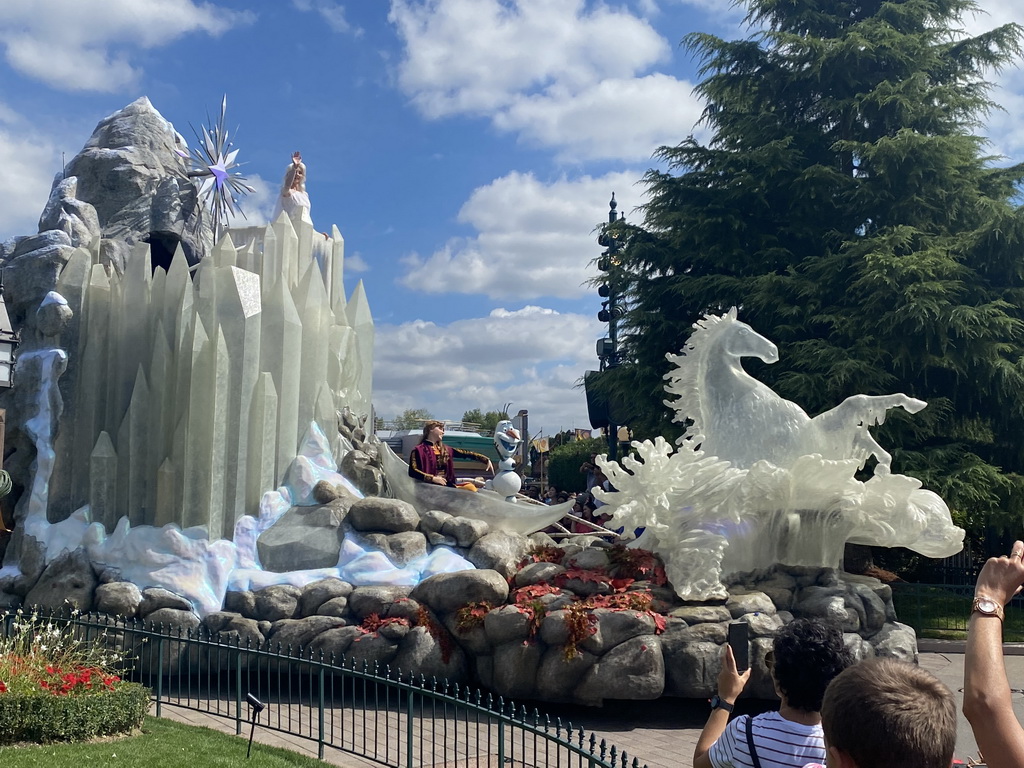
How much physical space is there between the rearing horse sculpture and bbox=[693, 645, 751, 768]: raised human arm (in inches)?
305

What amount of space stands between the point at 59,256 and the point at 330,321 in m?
3.81

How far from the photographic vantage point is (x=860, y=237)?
56.3 ft

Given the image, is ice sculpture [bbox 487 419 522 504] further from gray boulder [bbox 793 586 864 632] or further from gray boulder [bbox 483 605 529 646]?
gray boulder [bbox 793 586 864 632]

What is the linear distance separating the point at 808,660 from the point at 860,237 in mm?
15737

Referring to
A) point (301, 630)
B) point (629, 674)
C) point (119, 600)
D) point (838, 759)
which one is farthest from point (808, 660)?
point (119, 600)

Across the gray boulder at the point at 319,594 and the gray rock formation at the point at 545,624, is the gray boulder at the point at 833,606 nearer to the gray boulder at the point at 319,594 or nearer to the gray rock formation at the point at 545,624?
the gray rock formation at the point at 545,624

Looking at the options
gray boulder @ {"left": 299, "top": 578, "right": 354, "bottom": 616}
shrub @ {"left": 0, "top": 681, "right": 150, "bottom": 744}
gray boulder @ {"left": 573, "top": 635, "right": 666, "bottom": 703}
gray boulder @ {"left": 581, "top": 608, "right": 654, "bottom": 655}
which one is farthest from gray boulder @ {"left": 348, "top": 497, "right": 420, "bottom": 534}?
shrub @ {"left": 0, "top": 681, "right": 150, "bottom": 744}

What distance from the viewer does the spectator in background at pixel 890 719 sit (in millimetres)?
1894

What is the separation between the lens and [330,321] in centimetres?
1395

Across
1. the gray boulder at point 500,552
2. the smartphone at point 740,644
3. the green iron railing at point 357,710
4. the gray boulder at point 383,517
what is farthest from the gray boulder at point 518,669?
the smartphone at point 740,644

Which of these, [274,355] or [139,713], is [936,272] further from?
[139,713]

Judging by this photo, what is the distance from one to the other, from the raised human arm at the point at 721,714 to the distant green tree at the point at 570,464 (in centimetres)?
3281

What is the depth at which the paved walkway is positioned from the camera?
762 cm

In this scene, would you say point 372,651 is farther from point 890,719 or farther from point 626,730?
point 890,719
